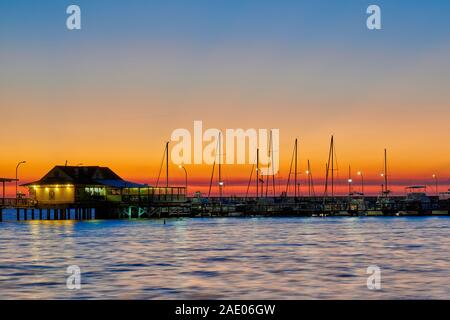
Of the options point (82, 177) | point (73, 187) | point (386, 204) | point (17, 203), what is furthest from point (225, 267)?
point (386, 204)

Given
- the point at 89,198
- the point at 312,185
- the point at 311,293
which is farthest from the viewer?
the point at 312,185

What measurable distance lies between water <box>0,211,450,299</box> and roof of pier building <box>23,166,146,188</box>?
39.9 metres

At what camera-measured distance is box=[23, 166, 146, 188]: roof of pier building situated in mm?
105331

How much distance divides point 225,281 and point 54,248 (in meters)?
25.2

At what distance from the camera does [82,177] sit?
363 feet

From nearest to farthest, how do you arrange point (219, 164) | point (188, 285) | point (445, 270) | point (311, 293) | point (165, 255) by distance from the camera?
point (311, 293), point (188, 285), point (445, 270), point (165, 255), point (219, 164)

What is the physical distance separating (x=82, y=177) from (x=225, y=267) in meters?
73.9

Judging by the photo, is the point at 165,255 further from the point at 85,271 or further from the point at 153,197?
the point at 153,197

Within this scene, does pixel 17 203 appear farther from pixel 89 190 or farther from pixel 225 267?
pixel 225 267

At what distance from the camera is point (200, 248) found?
55438mm

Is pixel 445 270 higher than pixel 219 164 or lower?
lower

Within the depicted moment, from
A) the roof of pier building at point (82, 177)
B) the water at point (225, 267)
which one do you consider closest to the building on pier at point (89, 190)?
the roof of pier building at point (82, 177)

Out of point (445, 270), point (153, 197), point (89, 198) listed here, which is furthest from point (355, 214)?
point (445, 270)

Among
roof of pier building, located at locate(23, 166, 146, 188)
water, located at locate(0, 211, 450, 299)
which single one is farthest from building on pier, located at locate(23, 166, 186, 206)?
water, located at locate(0, 211, 450, 299)
